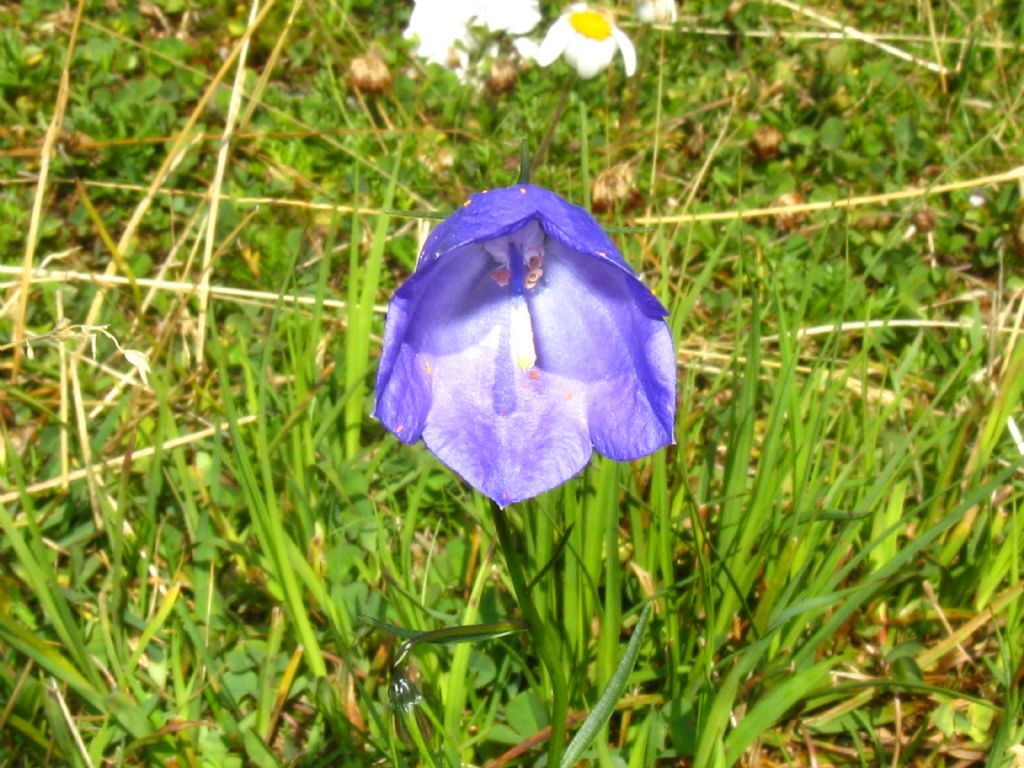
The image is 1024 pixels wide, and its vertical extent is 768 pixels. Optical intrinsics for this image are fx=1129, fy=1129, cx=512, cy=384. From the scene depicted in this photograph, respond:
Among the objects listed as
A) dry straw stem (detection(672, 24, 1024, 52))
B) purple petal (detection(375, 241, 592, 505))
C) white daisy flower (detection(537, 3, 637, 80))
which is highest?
dry straw stem (detection(672, 24, 1024, 52))

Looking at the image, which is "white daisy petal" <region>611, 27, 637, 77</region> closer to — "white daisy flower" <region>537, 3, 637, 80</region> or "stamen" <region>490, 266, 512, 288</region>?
"white daisy flower" <region>537, 3, 637, 80</region>

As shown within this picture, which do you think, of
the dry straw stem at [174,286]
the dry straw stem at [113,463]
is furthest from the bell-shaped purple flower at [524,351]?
the dry straw stem at [174,286]

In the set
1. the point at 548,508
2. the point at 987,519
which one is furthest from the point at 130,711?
the point at 987,519

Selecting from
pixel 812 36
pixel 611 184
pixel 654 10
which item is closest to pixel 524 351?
pixel 611 184

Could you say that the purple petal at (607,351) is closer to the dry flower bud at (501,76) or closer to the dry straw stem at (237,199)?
the dry straw stem at (237,199)

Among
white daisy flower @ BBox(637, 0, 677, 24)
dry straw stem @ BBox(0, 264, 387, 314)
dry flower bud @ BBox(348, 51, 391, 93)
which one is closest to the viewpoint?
dry straw stem @ BBox(0, 264, 387, 314)

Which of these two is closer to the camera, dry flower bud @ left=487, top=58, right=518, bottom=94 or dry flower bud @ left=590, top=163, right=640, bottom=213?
dry flower bud @ left=590, top=163, right=640, bottom=213

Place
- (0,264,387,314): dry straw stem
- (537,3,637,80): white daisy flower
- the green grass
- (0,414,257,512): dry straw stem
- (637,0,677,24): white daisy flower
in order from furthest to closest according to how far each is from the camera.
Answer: (637,0,677,24): white daisy flower
(537,3,637,80): white daisy flower
(0,264,387,314): dry straw stem
(0,414,257,512): dry straw stem
the green grass

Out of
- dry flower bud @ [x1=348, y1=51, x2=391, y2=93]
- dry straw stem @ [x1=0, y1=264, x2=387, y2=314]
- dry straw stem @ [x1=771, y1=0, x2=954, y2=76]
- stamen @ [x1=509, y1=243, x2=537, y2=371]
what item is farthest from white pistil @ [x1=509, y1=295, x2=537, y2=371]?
dry straw stem @ [x1=771, y1=0, x2=954, y2=76]
